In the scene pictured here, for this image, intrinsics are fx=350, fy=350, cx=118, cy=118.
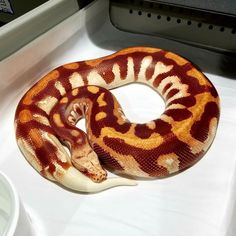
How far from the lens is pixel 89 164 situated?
48.4 inches

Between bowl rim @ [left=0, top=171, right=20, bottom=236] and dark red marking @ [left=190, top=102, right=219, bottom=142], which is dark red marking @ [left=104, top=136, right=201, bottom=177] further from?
bowl rim @ [left=0, top=171, right=20, bottom=236]

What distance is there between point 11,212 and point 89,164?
0.36 metres

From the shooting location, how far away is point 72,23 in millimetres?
1686

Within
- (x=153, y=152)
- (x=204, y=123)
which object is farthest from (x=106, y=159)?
(x=204, y=123)

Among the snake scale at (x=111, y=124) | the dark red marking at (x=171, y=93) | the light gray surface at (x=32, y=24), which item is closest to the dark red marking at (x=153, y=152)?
the snake scale at (x=111, y=124)

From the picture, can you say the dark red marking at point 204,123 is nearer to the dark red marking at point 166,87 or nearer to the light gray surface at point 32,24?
the dark red marking at point 166,87

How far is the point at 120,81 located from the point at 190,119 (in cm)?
49

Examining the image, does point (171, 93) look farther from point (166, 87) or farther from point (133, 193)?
point (133, 193)

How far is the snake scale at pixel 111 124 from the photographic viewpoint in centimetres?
119

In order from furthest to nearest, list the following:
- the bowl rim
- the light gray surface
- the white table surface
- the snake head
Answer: the light gray surface, the snake head, the white table surface, the bowl rim

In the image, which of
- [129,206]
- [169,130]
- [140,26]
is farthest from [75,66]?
[129,206]

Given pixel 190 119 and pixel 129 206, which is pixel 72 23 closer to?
pixel 190 119

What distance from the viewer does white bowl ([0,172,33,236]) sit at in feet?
2.99

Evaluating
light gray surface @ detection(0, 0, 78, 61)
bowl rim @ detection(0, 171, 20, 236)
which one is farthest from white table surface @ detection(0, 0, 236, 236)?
bowl rim @ detection(0, 171, 20, 236)
